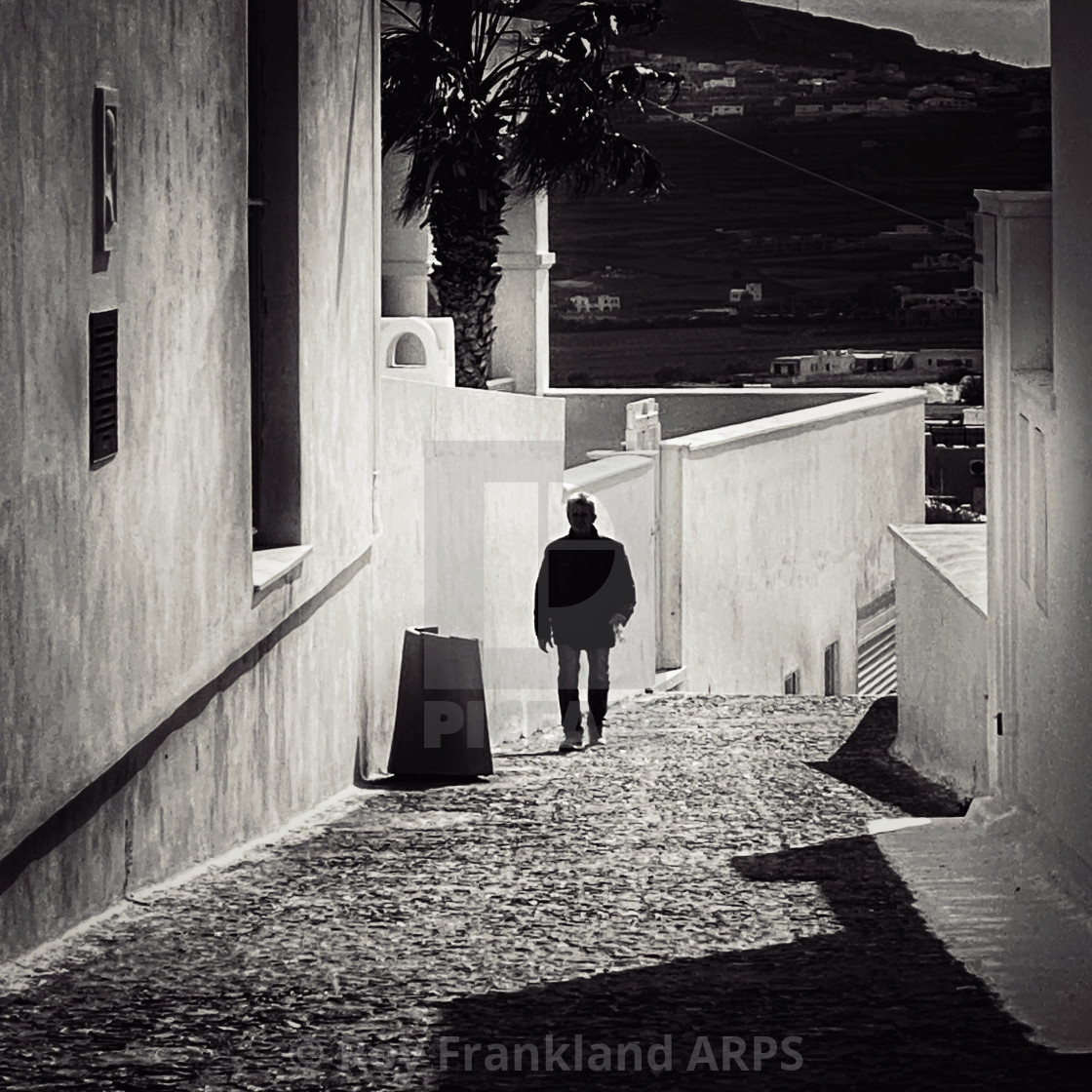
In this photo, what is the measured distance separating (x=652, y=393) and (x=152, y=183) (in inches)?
813

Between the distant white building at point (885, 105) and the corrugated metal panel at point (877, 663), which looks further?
the distant white building at point (885, 105)

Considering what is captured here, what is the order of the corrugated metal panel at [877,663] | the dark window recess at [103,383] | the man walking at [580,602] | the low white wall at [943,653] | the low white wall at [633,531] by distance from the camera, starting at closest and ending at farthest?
the dark window recess at [103,383] → the low white wall at [943,653] → the man walking at [580,602] → the low white wall at [633,531] → the corrugated metal panel at [877,663]

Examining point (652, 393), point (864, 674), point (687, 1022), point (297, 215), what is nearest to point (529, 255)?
point (652, 393)

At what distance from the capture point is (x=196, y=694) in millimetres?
7195

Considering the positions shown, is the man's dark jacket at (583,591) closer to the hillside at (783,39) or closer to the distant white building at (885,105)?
the hillside at (783,39)

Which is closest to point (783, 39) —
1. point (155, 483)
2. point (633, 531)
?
point (633, 531)

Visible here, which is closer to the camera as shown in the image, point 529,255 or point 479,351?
point 479,351

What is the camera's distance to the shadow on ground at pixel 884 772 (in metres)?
9.88

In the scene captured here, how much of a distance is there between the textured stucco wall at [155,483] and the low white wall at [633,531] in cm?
628

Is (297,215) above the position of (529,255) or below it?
below

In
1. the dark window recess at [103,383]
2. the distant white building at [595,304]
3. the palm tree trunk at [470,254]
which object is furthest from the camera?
the distant white building at [595,304]

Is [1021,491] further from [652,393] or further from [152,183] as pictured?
[652,393]

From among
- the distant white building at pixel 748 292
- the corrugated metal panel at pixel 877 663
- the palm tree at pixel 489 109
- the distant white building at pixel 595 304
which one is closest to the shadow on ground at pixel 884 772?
the palm tree at pixel 489 109

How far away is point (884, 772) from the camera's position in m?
11.5
